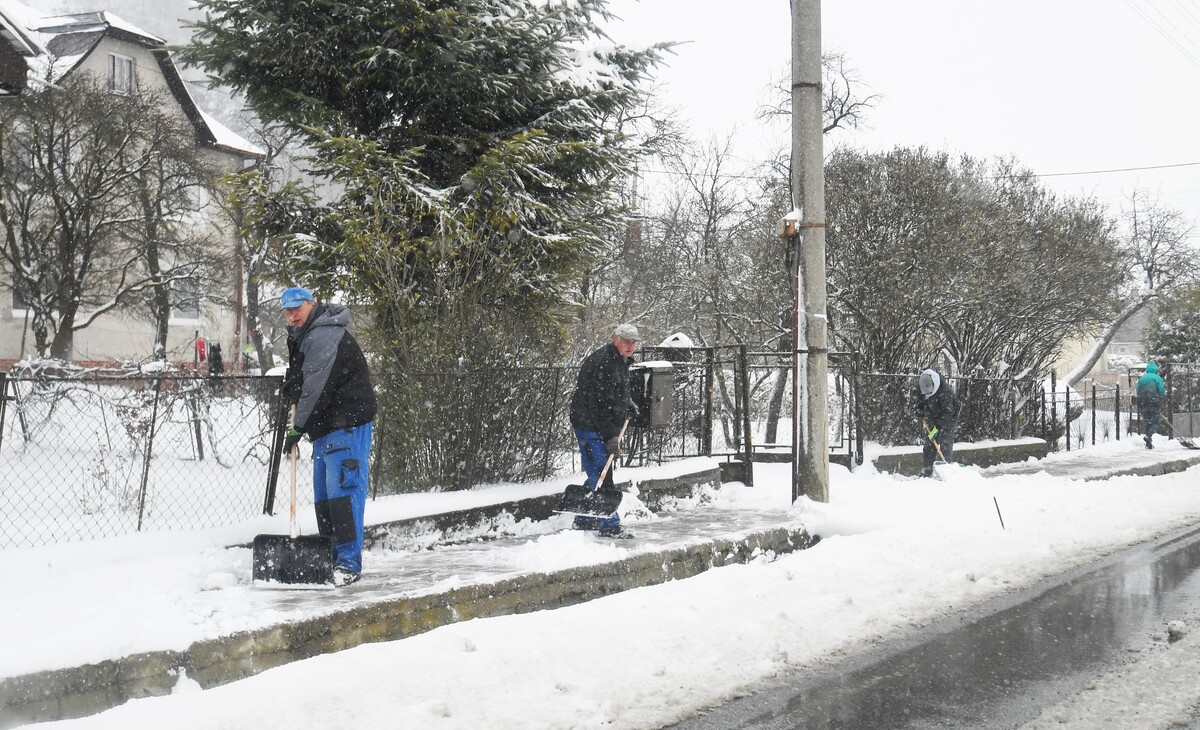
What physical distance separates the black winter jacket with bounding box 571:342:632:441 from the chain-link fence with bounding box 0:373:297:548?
244cm

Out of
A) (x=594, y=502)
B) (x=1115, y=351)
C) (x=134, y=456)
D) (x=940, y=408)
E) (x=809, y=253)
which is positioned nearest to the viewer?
(x=134, y=456)

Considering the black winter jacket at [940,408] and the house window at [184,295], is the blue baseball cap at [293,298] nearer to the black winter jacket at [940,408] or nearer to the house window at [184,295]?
the black winter jacket at [940,408]

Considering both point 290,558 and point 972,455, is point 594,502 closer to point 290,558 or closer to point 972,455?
point 290,558

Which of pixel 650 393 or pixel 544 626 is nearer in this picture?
pixel 544 626

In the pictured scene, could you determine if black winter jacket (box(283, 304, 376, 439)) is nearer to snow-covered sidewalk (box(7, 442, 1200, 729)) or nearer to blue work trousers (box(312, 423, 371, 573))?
blue work trousers (box(312, 423, 371, 573))

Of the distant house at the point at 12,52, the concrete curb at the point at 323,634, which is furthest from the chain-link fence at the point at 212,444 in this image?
the distant house at the point at 12,52

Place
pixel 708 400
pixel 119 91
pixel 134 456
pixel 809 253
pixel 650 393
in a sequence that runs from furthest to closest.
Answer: pixel 119 91 < pixel 708 400 < pixel 650 393 < pixel 809 253 < pixel 134 456

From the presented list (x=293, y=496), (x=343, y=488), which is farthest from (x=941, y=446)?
(x=293, y=496)

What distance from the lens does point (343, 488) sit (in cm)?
672

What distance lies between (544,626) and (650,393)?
4.81 metres

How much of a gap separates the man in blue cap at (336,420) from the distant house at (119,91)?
2147 cm

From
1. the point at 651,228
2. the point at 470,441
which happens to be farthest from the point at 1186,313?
the point at 470,441

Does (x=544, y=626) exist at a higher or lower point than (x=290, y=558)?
lower

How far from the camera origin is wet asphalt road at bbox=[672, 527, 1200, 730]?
4707 millimetres
